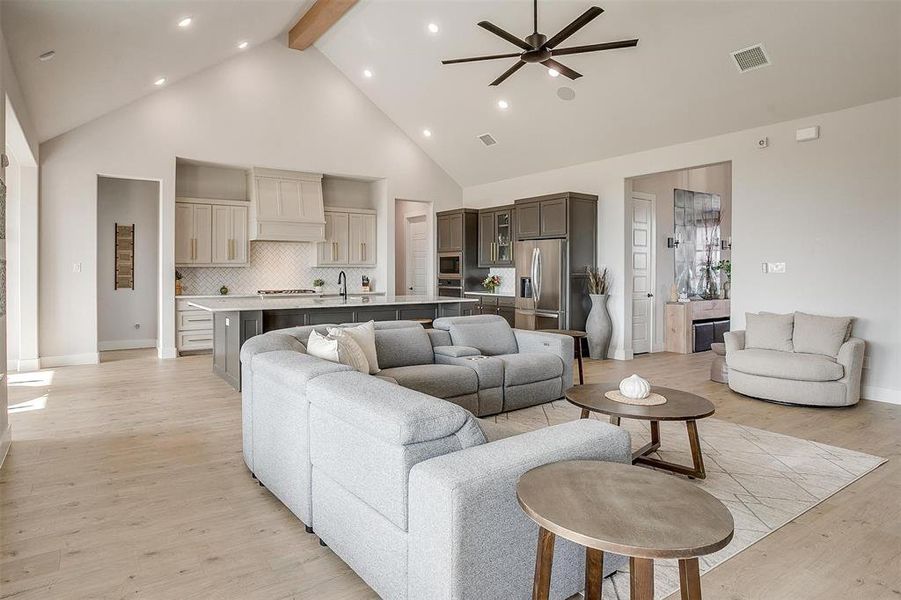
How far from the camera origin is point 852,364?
4984 mm

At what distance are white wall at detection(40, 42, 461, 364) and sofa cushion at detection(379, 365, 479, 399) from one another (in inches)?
198

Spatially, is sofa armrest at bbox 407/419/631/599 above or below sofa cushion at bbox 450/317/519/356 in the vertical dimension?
below

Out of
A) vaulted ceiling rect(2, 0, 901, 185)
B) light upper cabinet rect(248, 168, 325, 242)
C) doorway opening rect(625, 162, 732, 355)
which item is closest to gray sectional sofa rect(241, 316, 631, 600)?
vaulted ceiling rect(2, 0, 901, 185)

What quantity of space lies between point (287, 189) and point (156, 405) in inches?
180

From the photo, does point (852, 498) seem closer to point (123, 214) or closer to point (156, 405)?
point (156, 405)

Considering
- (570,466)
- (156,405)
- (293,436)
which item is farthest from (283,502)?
(156,405)

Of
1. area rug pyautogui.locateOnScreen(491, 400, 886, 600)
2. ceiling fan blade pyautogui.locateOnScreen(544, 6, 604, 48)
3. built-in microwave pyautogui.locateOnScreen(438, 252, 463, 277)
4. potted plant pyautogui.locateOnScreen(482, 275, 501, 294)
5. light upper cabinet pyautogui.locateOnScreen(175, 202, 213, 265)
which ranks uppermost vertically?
ceiling fan blade pyautogui.locateOnScreen(544, 6, 604, 48)

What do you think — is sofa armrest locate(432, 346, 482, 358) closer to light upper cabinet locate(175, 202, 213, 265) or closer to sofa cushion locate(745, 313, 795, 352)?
sofa cushion locate(745, 313, 795, 352)

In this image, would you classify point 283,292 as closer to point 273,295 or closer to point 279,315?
point 273,295

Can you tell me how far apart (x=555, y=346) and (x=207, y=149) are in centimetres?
581

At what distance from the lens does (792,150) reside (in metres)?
5.88

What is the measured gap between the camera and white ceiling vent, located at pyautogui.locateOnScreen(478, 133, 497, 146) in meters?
8.55

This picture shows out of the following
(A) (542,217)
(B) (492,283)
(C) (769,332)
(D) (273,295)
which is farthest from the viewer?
(B) (492,283)

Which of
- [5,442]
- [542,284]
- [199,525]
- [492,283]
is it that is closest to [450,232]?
[492,283]
